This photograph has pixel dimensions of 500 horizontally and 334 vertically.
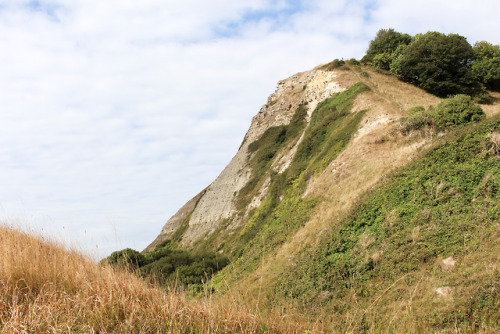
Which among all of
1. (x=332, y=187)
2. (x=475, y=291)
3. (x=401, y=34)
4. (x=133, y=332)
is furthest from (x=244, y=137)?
(x=133, y=332)

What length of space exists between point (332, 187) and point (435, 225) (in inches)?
394

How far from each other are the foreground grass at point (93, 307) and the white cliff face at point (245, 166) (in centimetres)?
3170

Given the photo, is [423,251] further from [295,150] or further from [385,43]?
[385,43]

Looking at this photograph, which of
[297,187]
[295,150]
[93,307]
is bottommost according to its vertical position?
[93,307]

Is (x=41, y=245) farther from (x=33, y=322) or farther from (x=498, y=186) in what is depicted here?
(x=498, y=186)

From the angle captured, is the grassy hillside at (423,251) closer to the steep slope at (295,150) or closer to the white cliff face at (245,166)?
the steep slope at (295,150)

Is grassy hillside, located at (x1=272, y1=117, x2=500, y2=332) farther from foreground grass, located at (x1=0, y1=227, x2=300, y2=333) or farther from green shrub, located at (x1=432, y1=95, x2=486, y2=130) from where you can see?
foreground grass, located at (x1=0, y1=227, x2=300, y2=333)

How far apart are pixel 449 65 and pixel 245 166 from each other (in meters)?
29.2

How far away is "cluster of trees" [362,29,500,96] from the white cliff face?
9.75m

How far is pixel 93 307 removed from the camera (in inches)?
203

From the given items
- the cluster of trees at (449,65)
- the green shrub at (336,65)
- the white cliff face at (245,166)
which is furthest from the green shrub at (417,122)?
the green shrub at (336,65)

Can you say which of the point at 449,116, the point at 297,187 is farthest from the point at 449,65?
the point at 297,187

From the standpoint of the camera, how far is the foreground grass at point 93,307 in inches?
191

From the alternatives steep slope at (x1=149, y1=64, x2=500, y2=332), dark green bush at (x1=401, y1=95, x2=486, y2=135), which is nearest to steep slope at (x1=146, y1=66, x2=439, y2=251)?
steep slope at (x1=149, y1=64, x2=500, y2=332)
